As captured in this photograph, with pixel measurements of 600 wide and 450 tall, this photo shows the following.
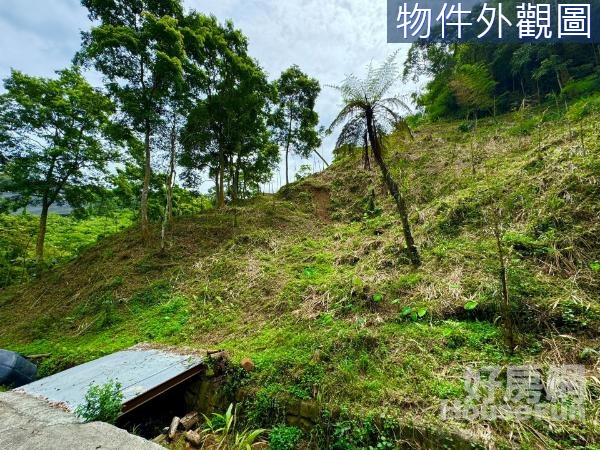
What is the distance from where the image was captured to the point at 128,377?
13.1 feet

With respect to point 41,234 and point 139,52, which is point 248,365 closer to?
point 139,52

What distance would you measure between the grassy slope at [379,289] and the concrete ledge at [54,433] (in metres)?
1.51

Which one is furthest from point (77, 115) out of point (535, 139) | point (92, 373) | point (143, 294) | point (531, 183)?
point (535, 139)

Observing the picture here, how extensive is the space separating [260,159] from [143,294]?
833 cm

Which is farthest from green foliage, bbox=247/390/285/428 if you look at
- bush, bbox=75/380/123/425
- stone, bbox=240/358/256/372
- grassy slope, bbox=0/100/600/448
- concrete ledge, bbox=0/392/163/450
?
bush, bbox=75/380/123/425

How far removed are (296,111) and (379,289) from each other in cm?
1178

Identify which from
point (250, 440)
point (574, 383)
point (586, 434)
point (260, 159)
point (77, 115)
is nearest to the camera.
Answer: point (586, 434)

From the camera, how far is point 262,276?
23.7ft

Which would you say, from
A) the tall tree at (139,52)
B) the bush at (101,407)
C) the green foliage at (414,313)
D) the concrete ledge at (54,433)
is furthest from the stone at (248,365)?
the tall tree at (139,52)

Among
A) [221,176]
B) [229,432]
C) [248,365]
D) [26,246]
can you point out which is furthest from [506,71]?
[26,246]

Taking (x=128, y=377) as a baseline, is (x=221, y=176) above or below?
above

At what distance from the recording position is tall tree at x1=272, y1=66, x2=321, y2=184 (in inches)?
559

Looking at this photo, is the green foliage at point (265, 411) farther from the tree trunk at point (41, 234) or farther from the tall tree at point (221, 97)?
the tree trunk at point (41, 234)

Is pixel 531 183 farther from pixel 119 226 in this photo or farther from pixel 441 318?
pixel 119 226
